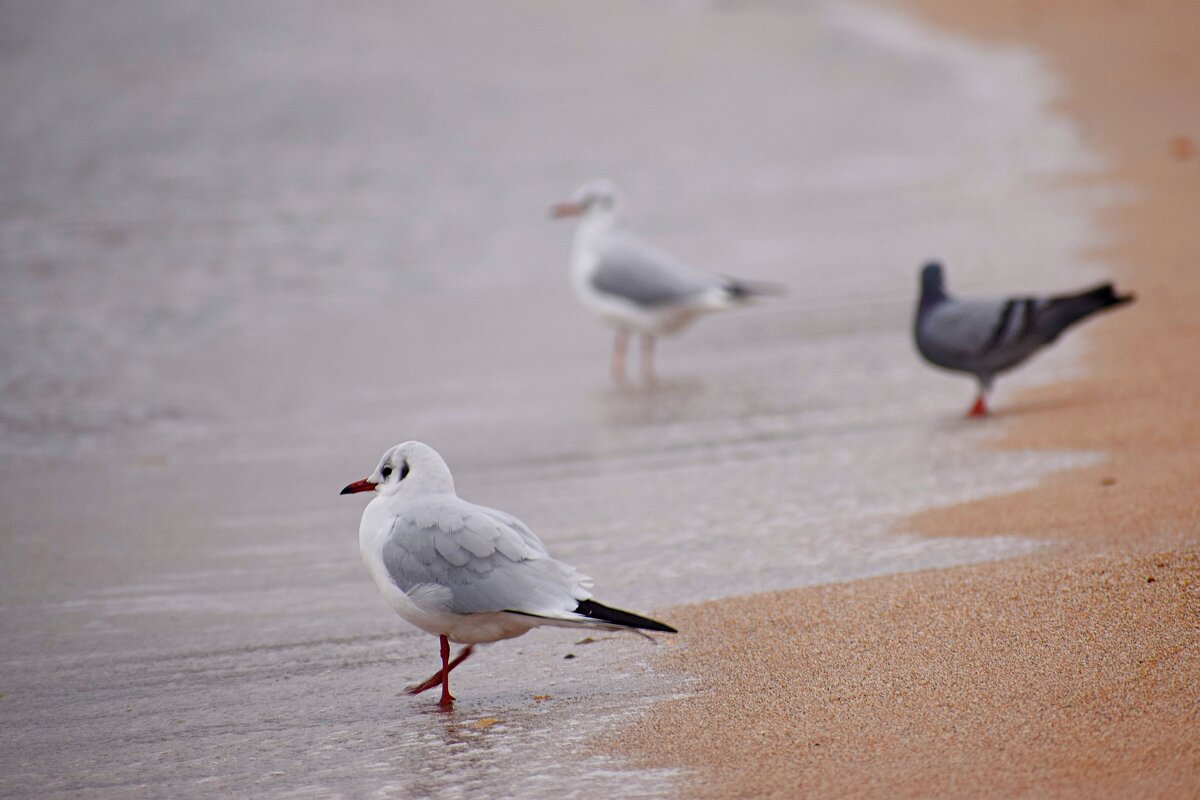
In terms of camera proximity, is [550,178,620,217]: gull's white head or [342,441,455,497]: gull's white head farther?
[550,178,620,217]: gull's white head

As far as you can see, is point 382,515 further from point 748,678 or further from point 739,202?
point 739,202

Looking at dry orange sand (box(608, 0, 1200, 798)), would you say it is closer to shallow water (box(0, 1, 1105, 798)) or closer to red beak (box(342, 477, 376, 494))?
shallow water (box(0, 1, 1105, 798))

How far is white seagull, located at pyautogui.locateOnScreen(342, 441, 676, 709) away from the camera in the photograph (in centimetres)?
383

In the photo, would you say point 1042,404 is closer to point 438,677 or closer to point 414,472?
point 414,472

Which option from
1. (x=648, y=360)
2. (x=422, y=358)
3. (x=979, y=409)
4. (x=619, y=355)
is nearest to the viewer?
(x=979, y=409)

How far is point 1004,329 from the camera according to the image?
6.96 m

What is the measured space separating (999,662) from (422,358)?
19.4 ft

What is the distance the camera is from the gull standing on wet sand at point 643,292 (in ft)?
29.5

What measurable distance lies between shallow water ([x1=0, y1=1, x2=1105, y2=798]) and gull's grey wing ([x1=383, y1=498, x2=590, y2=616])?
0.97 ft

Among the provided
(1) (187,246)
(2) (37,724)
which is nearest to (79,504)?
(2) (37,724)

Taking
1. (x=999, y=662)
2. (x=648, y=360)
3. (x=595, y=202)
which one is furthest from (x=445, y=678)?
(x=595, y=202)

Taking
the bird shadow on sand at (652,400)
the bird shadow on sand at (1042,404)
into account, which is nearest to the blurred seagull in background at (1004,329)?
the bird shadow on sand at (1042,404)

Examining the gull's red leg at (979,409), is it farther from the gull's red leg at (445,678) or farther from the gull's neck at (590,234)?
the gull's red leg at (445,678)

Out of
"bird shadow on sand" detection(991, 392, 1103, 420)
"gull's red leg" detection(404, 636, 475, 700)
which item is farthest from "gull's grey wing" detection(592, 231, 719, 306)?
"gull's red leg" detection(404, 636, 475, 700)
